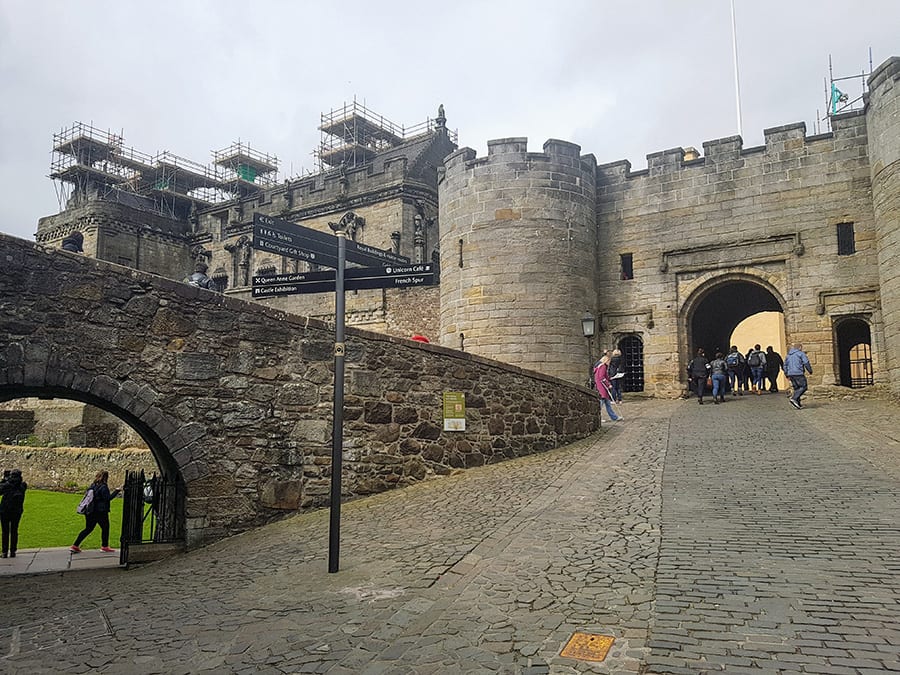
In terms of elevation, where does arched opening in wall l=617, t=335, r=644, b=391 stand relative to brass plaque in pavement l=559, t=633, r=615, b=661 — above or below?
above

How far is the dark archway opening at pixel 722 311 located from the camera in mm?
22830

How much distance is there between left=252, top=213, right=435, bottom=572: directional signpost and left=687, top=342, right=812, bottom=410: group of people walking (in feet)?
38.7

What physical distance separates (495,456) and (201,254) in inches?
1249

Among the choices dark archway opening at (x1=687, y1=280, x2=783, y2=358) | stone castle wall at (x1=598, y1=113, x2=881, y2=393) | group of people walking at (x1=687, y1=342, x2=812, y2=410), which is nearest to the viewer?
group of people walking at (x1=687, y1=342, x2=812, y2=410)

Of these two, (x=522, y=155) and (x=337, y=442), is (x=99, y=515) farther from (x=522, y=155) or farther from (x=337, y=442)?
(x=522, y=155)

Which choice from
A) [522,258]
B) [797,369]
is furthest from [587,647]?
[522,258]

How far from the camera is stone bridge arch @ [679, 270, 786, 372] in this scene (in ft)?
67.1

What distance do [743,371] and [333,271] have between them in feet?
53.8

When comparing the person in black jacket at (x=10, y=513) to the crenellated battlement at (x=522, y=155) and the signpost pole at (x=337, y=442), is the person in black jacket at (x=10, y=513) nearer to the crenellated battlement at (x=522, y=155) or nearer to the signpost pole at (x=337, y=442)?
the signpost pole at (x=337, y=442)

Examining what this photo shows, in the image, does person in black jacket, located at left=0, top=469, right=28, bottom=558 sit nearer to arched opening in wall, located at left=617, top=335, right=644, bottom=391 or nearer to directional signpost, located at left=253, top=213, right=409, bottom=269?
directional signpost, located at left=253, top=213, right=409, bottom=269

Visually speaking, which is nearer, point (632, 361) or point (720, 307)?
point (632, 361)

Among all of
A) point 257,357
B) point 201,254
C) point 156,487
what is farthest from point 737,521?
point 201,254

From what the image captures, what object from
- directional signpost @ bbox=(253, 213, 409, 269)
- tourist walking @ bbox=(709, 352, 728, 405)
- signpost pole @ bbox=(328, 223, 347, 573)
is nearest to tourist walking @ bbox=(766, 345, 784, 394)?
tourist walking @ bbox=(709, 352, 728, 405)

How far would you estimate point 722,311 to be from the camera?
2492 centimetres
